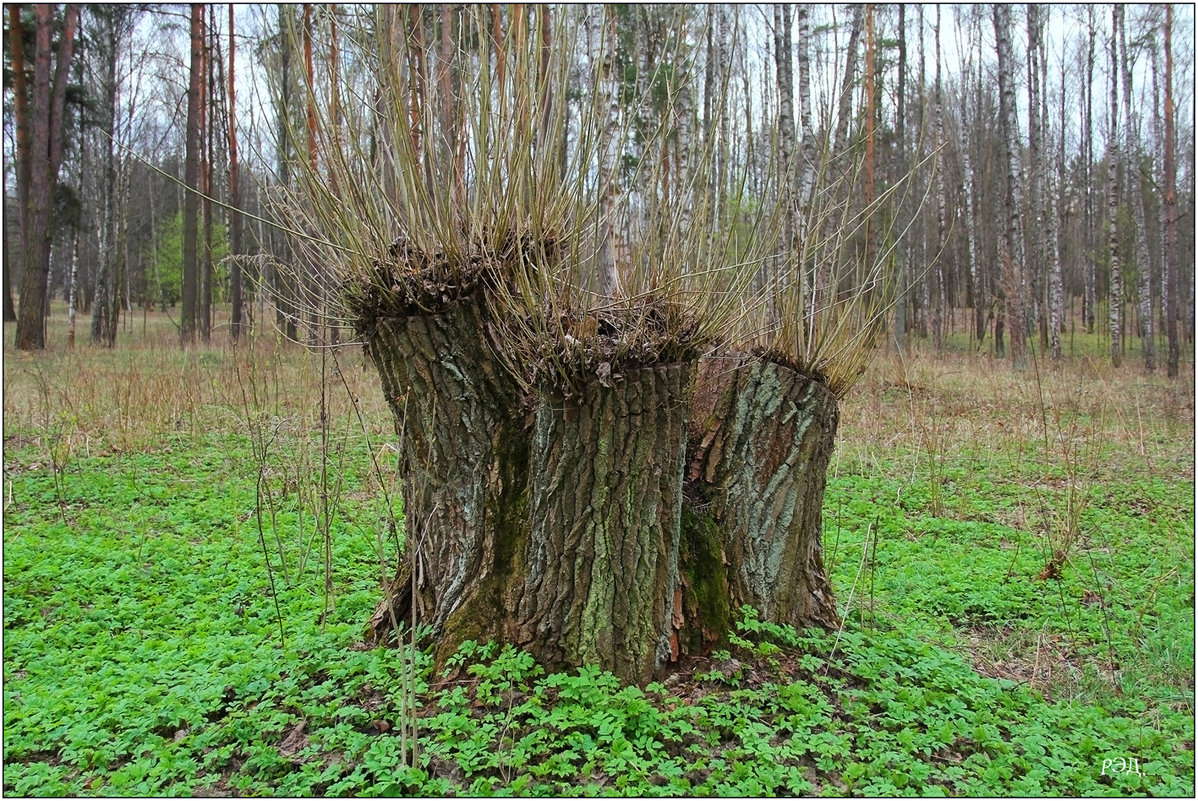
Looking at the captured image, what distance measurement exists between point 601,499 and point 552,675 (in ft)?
2.07

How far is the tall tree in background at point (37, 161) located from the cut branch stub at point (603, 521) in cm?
1366

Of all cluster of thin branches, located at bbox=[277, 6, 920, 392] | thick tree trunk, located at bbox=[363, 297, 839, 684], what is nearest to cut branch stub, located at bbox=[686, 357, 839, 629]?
thick tree trunk, located at bbox=[363, 297, 839, 684]

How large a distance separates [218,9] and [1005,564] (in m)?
17.0

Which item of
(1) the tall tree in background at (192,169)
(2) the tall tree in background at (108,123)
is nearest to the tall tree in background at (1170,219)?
(1) the tall tree in background at (192,169)

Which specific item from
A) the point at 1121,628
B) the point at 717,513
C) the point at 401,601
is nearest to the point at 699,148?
the point at 717,513

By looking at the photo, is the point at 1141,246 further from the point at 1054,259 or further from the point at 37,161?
the point at 37,161

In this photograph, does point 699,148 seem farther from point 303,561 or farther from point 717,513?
point 303,561

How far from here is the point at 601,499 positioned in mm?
2475

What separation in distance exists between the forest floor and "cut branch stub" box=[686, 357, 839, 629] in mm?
215

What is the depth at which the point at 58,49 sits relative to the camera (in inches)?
551

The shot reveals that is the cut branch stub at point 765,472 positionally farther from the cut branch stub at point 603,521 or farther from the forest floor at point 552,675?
the cut branch stub at point 603,521

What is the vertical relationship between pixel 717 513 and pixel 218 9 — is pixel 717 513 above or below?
below

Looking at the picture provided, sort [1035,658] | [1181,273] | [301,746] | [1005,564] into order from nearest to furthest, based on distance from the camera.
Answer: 1. [301,746]
2. [1035,658]
3. [1005,564]
4. [1181,273]

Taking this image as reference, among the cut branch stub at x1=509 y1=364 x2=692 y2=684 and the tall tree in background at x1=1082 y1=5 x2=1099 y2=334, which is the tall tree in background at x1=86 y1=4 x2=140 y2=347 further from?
the tall tree in background at x1=1082 y1=5 x2=1099 y2=334
